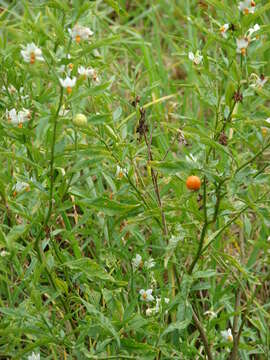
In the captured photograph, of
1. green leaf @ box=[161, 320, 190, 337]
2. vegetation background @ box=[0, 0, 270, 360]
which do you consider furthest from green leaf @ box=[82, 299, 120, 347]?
green leaf @ box=[161, 320, 190, 337]

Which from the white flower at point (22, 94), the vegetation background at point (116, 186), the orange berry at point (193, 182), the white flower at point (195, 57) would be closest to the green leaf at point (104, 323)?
the vegetation background at point (116, 186)

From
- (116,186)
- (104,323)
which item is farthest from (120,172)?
(104,323)

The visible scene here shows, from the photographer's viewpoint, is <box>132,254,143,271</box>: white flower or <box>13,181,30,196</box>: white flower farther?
<box>132,254,143,271</box>: white flower

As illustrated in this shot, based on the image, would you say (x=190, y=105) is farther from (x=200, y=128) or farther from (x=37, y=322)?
(x=37, y=322)

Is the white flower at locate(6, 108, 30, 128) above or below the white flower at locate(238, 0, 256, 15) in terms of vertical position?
below

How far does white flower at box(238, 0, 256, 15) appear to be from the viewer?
1346 millimetres

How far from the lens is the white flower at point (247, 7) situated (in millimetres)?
1346

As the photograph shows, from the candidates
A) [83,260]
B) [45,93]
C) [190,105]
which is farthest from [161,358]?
[190,105]

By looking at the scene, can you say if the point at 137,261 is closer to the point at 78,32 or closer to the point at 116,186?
the point at 116,186

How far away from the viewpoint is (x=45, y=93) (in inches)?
58.2

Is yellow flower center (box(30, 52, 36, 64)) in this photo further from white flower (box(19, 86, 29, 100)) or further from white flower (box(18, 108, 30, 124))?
white flower (box(19, 86, 29, 100))

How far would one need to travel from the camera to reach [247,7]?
1359 mm

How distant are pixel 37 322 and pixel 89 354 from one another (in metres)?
0.13

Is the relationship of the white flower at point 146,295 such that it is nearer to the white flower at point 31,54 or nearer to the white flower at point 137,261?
the white flower at point 137,261
